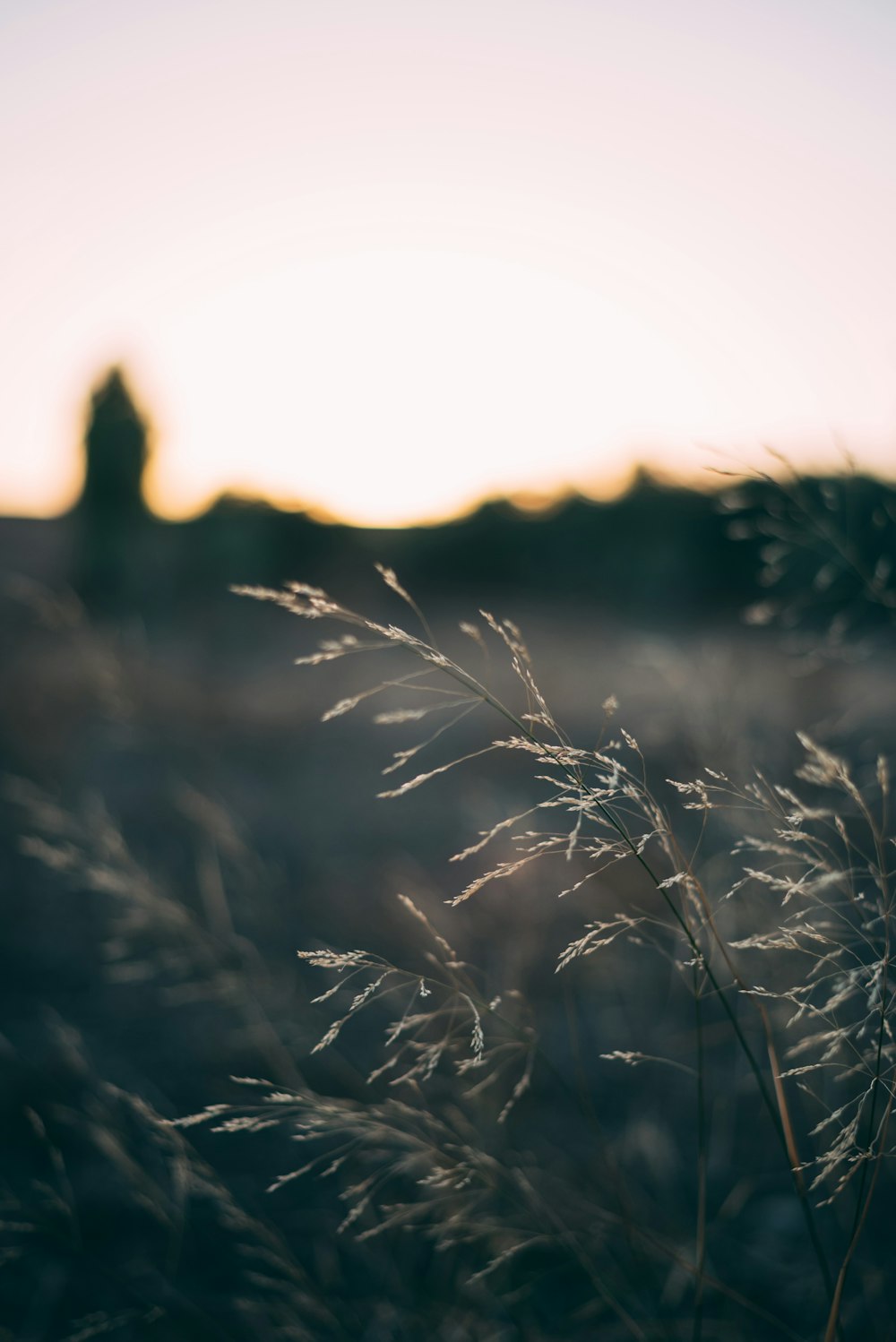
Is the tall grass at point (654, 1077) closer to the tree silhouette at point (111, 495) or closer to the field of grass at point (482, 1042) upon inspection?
the field of grass at point (482, 1042)

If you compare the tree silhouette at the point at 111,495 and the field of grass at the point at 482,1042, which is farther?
the tree silhouette at the point at 111,495

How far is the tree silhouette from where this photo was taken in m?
13.0

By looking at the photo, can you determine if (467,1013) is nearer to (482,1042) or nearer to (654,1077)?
(482,1042)

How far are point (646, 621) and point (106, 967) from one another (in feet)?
45.9

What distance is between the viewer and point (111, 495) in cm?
1327

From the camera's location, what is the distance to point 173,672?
9.27 metres

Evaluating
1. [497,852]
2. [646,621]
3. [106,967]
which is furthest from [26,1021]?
[646,621]

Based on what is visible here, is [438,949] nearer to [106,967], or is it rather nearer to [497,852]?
[497,852]

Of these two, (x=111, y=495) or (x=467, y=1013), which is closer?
(x=467, y=1013)

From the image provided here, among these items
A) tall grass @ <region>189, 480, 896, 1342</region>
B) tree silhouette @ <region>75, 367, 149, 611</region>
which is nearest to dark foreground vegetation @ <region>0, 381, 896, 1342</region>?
tall grass @ <region>189, 480, 896, 1342</region>

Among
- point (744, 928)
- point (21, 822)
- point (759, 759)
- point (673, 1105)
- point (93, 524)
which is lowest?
point (673, 1105)

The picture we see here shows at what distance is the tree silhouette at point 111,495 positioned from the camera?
13.0 m

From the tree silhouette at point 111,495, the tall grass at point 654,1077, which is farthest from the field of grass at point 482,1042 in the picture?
the tree silhouette at point 111,495

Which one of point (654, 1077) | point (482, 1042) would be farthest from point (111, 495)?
point (482, 1042)
